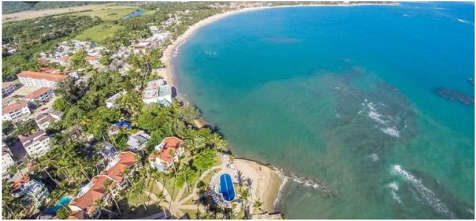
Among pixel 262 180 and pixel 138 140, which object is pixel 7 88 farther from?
pixel 262 180

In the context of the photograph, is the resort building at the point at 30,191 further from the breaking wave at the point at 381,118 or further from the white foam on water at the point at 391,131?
the breaking wave at the point at 381,118

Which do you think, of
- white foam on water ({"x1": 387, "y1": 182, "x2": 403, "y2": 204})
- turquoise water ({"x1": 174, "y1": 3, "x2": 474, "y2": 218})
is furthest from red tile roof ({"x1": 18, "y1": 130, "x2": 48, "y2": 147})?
white foam on water ({"x1": 387, "y1": 182, "x2": 403, "y2": 204})

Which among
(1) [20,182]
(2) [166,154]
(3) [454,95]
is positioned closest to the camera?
(1) [20,182]

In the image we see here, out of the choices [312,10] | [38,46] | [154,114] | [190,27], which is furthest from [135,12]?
[154,114]

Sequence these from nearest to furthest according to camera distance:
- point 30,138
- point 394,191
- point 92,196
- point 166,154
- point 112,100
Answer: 1. point 92,196
2. point 394,191
3. point 166,154
4. point 30,138
5. point 112,100

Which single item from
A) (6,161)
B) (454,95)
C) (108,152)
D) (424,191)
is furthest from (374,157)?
(6,161)

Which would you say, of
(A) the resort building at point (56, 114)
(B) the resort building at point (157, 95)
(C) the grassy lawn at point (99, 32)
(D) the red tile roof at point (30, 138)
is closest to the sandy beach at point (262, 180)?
(B) the resort building at point (157, 95)

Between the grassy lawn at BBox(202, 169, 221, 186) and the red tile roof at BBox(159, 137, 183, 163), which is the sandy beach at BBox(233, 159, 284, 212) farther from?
the red tile roof at BBox(159, 137, 183, 163)
